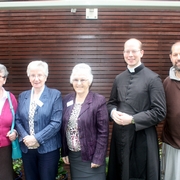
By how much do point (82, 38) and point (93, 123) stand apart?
1832mm

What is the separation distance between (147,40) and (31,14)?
5.88 feet

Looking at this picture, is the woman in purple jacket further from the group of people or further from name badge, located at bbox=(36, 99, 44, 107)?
name badge, located at bbox=(36, 99, 44, 107)

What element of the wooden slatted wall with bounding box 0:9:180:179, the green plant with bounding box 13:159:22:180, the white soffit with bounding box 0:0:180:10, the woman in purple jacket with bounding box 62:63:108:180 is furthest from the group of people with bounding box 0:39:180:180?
the wooden slatted wall with bounding box 0:9:180:179

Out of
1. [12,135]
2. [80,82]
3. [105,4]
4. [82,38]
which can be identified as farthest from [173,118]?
[82,38]

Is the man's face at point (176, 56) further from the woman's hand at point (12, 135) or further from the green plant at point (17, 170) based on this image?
the green plant at point (17, 170)

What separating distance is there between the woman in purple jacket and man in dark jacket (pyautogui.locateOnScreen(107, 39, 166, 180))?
0.59 feet

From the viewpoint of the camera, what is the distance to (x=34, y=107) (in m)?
2.24

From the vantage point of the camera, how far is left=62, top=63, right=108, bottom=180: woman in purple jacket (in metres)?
2.15

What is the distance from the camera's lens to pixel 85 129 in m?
2.14

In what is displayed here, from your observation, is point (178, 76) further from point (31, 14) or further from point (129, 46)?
point (31, 14)

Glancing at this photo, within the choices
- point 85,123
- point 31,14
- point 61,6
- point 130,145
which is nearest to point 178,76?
point 130,145

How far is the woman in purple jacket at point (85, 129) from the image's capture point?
215 centimetres

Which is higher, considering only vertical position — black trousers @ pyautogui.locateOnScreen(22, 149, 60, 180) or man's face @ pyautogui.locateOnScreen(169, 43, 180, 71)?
man's face @ pyautogui.locateOnScreen(169, 43, 180, 71)

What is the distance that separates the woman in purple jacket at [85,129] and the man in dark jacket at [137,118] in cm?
18
